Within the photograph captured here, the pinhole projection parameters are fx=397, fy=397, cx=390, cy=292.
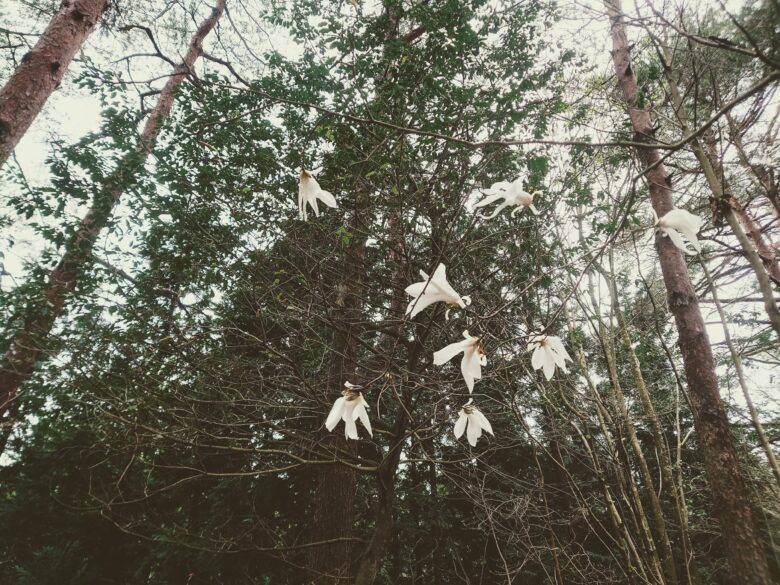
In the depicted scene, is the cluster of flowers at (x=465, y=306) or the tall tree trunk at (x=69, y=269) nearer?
the cluster of flowers at (x=465, y=306)

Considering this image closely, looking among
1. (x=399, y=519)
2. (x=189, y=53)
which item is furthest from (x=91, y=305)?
A: (x=399, y=519)

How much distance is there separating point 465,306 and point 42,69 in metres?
3.60

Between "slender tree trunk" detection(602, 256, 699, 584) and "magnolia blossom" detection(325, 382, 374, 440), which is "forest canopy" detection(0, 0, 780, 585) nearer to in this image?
"slender tree trunk" detection(602, 256, 699, 584)

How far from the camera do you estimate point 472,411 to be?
1280 mm

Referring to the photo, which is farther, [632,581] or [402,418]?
[402,418]

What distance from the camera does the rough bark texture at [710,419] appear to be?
150 centimetres

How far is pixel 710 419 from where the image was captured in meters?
1.84

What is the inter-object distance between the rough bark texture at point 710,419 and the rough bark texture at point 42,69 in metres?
3.51

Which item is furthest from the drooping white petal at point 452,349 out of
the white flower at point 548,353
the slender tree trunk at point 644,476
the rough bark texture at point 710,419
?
the slender tree trunk at point 644,476

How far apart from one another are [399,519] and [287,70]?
6.17 m

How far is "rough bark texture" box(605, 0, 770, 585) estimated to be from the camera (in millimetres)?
1495

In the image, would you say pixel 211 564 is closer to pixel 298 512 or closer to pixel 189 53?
pixel 298 512

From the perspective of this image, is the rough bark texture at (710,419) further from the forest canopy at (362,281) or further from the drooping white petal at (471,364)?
the drooping white petal at (471,364)

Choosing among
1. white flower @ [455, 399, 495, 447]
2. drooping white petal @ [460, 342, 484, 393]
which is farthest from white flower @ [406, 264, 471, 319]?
white flower @ [455, 399, 495, 447]
